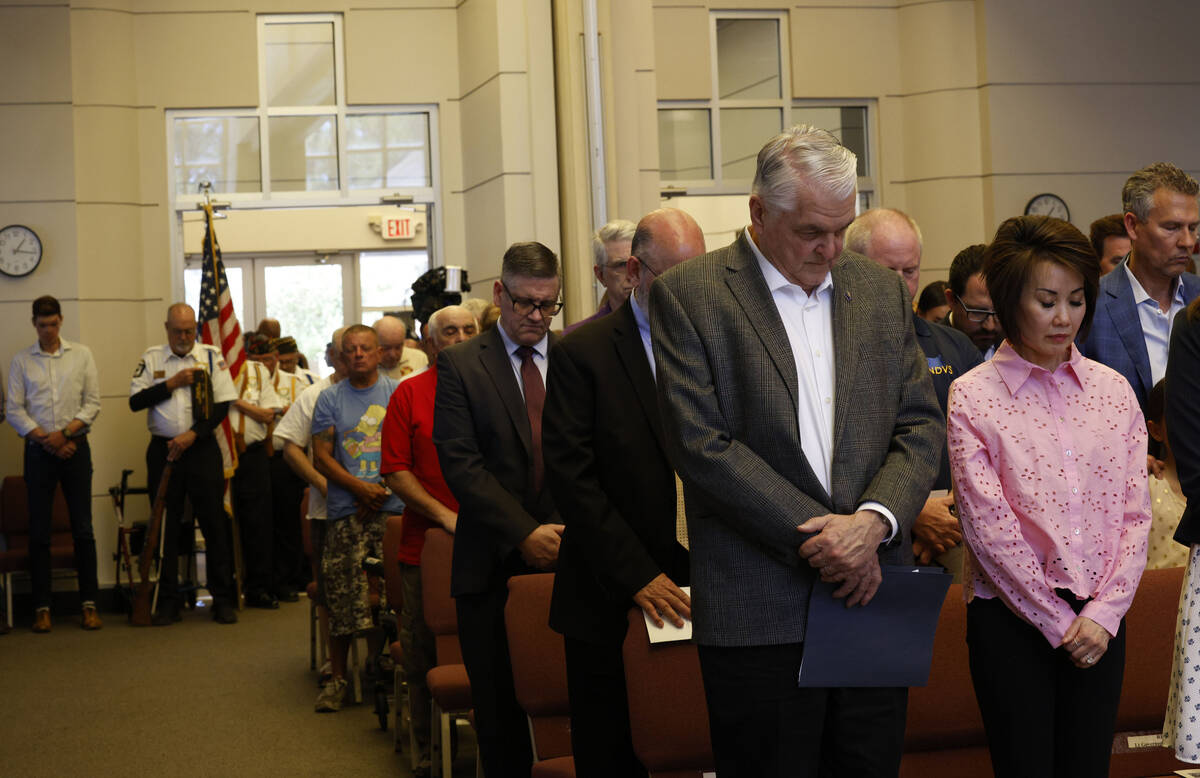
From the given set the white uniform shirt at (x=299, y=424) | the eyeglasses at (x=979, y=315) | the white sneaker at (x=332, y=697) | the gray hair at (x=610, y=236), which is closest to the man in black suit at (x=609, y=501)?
the gray hair at (x=610, y=236)

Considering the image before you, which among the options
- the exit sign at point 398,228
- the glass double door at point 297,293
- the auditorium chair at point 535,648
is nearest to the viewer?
the auditorium chair at point 535,648

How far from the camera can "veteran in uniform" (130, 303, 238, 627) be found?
9023 mm

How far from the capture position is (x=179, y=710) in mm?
6371

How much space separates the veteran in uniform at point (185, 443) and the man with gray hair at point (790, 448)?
24.0ft

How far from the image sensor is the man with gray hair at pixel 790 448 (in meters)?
2.11

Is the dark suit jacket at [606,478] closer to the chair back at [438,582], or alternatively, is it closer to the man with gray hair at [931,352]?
the man with gray hair at [931,352]

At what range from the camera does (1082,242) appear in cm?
256

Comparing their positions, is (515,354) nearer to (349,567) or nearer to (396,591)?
(396,591)

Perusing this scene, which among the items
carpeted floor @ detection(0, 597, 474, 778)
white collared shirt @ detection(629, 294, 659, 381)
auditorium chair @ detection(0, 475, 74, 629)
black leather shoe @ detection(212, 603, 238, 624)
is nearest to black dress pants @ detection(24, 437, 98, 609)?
auditorium chair @ detection(0, 475, 74, 629)

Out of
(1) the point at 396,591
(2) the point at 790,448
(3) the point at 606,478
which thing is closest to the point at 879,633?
(2) the point at 790,448

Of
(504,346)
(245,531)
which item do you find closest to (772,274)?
(504,346)

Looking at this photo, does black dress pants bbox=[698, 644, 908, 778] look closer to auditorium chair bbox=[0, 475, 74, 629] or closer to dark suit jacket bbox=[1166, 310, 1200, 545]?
dark suit jacket bbox=[1166, 310, 1200, 545]

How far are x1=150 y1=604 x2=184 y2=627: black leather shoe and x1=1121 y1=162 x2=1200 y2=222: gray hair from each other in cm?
718

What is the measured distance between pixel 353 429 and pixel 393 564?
1.35 metres
